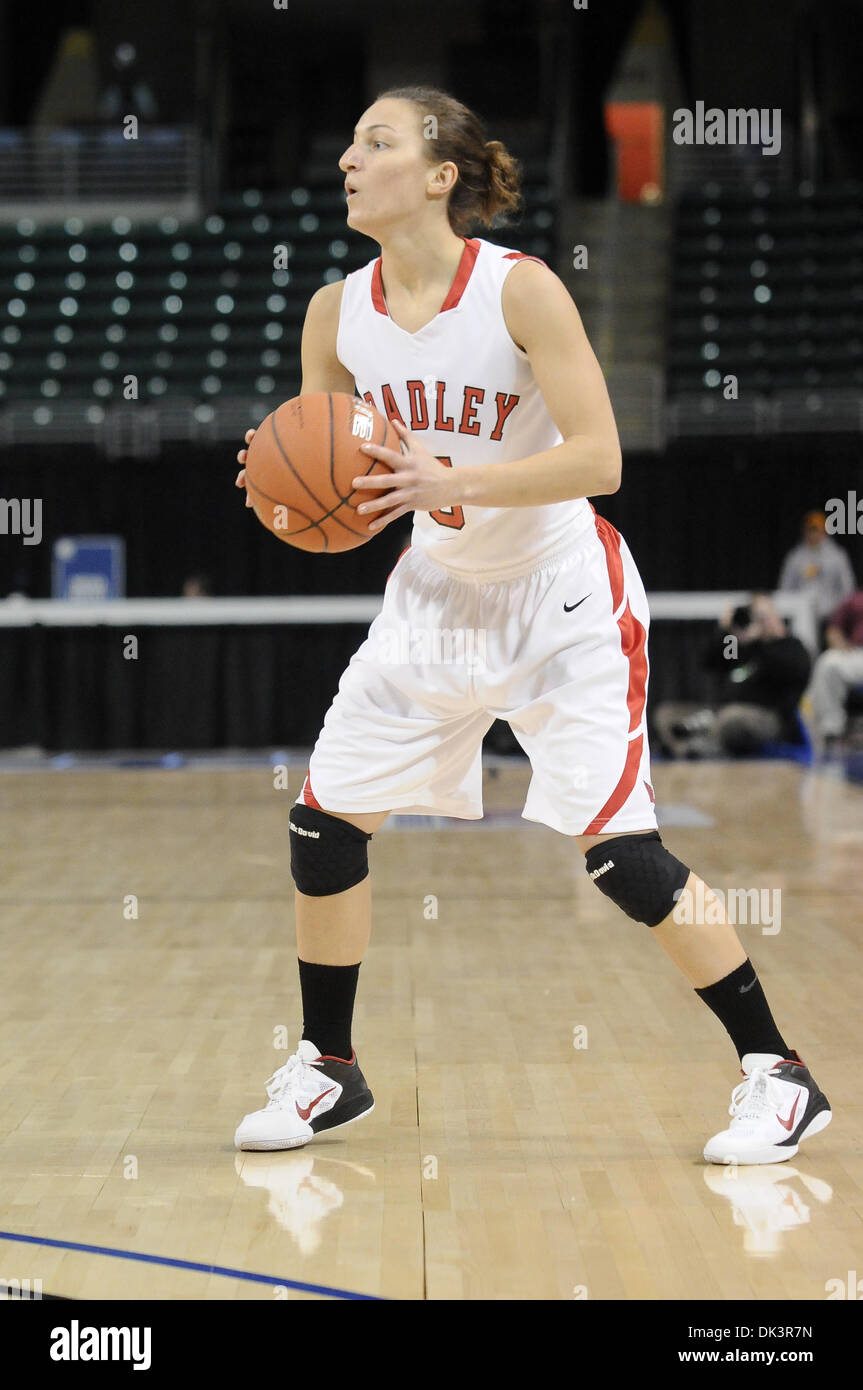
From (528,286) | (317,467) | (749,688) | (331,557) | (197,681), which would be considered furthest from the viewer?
(331,557)

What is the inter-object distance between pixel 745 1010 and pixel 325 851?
72cm

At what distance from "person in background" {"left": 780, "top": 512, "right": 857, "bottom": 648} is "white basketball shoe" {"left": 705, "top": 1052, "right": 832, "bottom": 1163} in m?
9.23

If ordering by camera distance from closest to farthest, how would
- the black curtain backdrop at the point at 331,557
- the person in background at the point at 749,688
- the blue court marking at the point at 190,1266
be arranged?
1. the blue court marking at the point at 190,1266
2. the person in background at the point at 749,688
3. the black curtain backdrop at the point at 331,557

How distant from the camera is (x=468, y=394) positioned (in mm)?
2510

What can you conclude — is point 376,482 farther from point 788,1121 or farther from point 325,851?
point 788,1121

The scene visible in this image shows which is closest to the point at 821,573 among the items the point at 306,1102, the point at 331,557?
the point at 331,557

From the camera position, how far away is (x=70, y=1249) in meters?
2.05

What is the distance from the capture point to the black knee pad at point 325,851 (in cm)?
254

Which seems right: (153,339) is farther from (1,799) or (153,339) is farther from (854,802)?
(854,802)

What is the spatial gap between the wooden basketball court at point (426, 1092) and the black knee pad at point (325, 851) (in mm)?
435

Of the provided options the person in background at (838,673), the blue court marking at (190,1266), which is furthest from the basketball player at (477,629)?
the person in background at (838,673)

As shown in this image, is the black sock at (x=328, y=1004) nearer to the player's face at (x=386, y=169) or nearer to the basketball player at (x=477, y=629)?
the basketball player at (x=477, y=629)

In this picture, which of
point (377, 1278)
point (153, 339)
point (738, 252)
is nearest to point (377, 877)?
point (377, 1278)

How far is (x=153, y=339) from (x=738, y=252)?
5.53 m
